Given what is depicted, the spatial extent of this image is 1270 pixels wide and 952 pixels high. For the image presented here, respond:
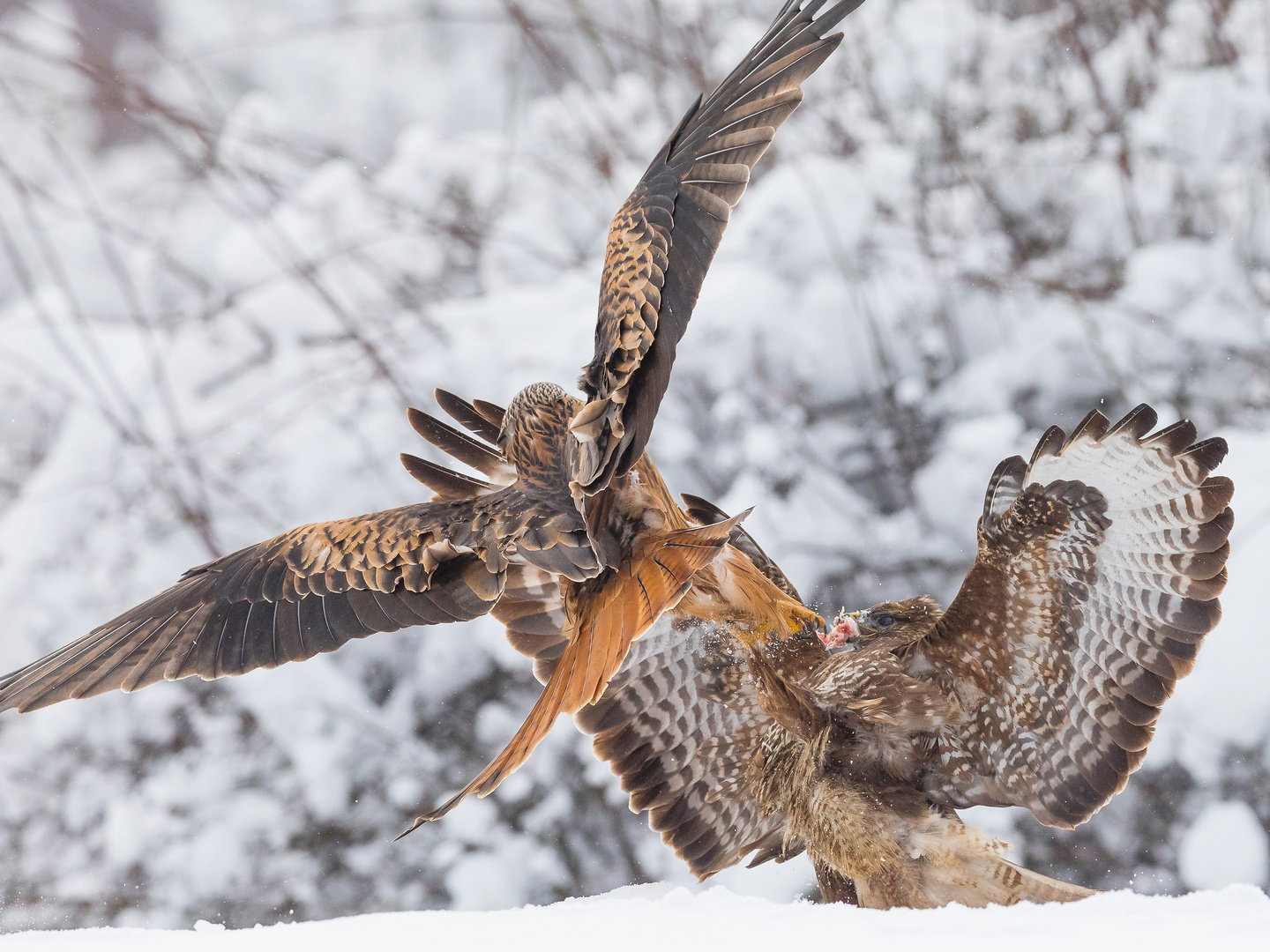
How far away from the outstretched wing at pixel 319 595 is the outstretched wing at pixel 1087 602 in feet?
2.41

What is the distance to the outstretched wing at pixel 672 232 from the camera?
4.30 ft

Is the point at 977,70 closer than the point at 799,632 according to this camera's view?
No

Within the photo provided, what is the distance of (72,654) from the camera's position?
67.4 inches

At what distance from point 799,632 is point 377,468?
2.41m

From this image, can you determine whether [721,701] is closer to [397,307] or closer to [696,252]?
[696,252]

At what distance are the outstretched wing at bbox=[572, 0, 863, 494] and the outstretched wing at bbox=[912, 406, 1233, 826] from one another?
25.3 inches

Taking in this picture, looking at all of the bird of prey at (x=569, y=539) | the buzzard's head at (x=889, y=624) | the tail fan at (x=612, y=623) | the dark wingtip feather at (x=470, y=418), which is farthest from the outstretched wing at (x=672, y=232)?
the buzzard's head at (x=889, y=624)

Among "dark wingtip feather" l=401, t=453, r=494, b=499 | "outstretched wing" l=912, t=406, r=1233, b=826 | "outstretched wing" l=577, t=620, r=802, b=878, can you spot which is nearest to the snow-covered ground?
"outstretched wing" l=912, t=406, r=1233, b=826

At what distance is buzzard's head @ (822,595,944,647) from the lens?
1.83 metres

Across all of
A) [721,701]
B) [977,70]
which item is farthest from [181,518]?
[977,70]

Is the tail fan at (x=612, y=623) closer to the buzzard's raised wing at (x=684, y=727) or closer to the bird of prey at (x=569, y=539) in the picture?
the bird of prey at (x=569, y=539)

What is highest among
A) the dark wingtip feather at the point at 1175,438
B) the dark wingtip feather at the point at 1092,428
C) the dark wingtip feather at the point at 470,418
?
the dark wingtip feather at the point at 470,418

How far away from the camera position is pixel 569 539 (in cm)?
148

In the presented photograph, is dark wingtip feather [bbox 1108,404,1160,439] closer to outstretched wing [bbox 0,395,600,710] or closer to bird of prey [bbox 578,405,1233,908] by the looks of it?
bird of prey [bbox 578,405,1233,908]
